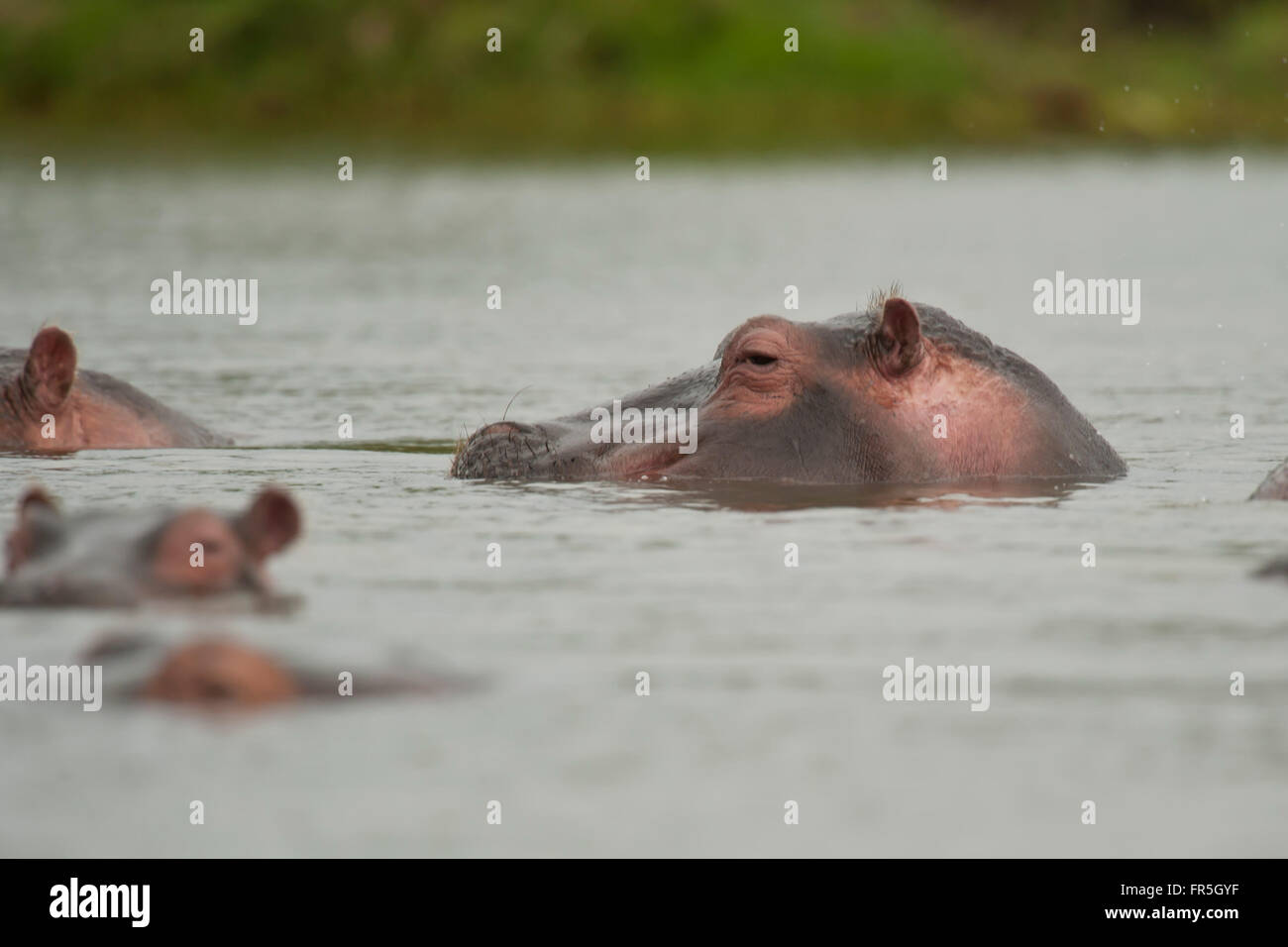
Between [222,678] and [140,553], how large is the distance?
3.87ft

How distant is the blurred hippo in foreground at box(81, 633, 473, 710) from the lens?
614 centimetres

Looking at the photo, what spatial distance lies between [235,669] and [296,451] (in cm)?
614

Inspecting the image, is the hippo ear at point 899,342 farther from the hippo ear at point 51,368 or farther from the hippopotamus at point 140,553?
the hippo ear at point 51,368

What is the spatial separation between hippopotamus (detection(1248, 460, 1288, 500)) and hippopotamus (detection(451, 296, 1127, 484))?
0.82m

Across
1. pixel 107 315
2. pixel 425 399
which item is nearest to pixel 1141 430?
pixel 425 399

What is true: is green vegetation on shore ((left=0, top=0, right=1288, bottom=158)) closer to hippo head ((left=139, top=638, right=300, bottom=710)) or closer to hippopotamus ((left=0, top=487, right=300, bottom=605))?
hippopotamus ((left=0, top=487, right=300, bottom=605))

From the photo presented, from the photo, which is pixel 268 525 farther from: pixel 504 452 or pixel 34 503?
pixel 504 452

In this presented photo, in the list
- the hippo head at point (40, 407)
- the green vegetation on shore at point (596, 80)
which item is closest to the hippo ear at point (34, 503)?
the hippo head at point (40, 407)

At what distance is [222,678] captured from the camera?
6117 millimetres

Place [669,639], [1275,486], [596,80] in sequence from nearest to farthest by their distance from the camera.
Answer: [669,639] < [1275,486] < [596,80]

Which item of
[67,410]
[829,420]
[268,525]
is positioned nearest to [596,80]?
[67,410]

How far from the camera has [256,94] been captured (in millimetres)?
50531
